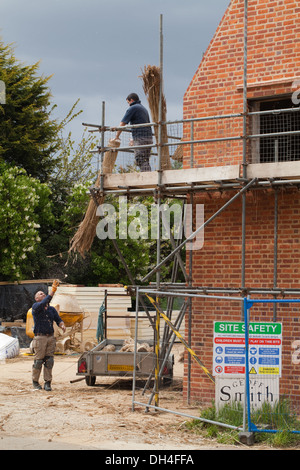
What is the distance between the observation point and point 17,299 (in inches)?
1161

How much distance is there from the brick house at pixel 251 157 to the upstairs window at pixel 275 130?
18 mm

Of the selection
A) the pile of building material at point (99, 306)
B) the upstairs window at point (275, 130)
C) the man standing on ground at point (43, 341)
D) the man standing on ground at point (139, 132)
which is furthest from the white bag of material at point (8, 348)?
the upstairs window at point (275, 130)

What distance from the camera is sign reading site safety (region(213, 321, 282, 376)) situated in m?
10.0

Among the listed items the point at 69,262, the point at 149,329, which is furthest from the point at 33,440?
the point at 69,262

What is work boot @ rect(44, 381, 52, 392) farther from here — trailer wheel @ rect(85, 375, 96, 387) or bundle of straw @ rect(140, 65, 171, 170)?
bundle of straw @ rect(140, 65, 171, 170)

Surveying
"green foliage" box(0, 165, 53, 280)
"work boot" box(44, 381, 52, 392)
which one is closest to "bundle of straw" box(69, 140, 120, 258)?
"work boot" box(44, 381, 52, 392)

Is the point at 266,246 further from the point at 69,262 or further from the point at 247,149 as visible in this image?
the point at 69,262

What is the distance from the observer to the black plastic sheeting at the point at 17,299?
28.9 metres

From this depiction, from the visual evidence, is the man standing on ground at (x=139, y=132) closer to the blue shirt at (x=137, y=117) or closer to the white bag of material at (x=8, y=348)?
the blue shirt at (x=137, y=117)

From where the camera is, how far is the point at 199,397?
43.2ft

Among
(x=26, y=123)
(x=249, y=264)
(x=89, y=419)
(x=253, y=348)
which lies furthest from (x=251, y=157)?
(x=26, y=123)

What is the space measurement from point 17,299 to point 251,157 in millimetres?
18249

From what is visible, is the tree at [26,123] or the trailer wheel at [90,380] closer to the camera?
the trailer wheel at [90,380]
